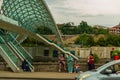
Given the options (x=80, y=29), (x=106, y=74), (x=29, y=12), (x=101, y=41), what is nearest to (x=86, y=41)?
(x=101, y=41)

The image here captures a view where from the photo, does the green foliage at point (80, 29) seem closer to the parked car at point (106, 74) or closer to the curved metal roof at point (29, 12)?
the curved metal roof at point (29, 12)

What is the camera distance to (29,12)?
70.8 meters

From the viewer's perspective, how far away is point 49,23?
2879 inches

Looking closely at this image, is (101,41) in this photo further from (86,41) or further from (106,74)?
(106,74)

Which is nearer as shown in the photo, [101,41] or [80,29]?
[101,41]

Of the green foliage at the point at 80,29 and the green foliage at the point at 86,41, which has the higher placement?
the green foliage at the point at 80,29

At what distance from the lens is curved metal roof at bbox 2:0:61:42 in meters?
60.7

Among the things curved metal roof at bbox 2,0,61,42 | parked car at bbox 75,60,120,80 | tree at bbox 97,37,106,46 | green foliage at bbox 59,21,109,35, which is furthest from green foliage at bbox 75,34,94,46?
parked car at bbox 75,60,120,80

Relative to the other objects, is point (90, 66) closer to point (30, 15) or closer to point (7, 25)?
point (7, 25)

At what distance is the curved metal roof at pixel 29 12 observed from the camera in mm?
60719

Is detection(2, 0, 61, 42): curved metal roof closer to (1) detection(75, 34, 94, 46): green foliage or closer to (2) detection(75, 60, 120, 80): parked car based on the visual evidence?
(2) detection(75, 60, 120, 80): parked car

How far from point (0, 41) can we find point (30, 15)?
3459 cm

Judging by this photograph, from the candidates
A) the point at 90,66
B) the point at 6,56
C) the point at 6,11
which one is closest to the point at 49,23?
the point at 6,11

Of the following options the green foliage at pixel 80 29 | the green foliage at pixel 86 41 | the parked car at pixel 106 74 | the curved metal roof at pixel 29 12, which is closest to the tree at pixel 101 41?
the green foliage at pixel 86 41
